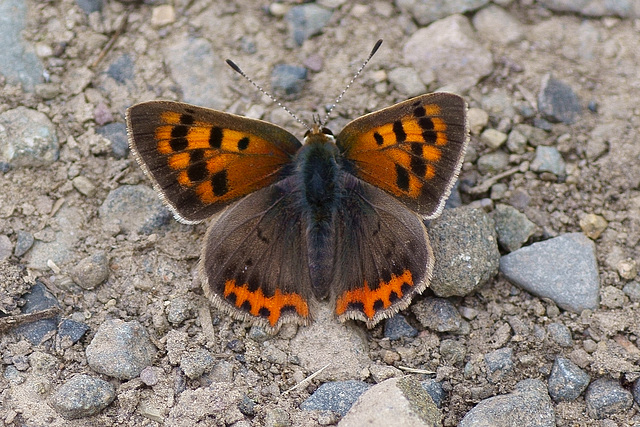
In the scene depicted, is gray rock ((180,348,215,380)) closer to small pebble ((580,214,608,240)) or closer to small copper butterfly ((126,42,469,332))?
small copper butterfly ((126,42,469,332))

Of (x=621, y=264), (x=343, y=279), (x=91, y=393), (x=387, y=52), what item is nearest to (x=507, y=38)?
(x=387, y=52)

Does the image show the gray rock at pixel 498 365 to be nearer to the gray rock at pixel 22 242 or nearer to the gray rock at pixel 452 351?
the gray rock at pixel 452 351

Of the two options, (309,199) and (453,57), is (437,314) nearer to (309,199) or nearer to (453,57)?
(309,199)

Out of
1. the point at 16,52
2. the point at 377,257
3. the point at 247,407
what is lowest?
the point at 247,407

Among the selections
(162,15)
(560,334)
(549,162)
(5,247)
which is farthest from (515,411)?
(162,15)

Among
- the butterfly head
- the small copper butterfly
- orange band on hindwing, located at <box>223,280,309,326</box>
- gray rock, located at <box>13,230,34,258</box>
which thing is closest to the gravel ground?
gray rock, located at <box>13,230,34,258</box>
